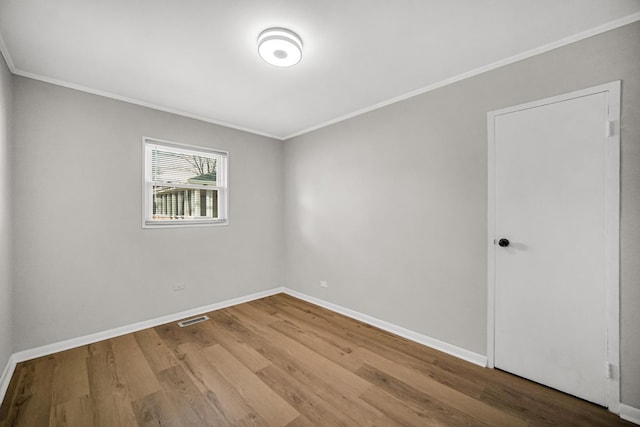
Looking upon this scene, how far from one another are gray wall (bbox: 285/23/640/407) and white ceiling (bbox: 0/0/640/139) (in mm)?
210

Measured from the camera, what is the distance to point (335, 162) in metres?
3.56

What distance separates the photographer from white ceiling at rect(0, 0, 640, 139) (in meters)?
1.61

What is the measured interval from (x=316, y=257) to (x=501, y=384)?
7.94 feet

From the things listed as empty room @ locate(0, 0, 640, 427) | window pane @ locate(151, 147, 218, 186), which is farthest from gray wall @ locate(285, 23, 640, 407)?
window pane @ locate(151, 147, 218, 186)

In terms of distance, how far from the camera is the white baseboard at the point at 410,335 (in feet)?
7.60

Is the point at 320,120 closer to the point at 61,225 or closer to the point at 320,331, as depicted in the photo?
the point at 320,331

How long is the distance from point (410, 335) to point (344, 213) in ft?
5.22

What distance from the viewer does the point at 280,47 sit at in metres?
1.88

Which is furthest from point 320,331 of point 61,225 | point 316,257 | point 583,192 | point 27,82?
point 27,82

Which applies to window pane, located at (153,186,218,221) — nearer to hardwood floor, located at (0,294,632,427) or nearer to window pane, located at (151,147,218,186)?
window pane, located at (151,147,218,186)

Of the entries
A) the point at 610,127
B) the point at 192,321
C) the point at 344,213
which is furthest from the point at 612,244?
the point at 192,321

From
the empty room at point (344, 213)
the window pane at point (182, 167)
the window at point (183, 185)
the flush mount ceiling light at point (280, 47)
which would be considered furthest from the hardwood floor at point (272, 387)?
the flush mount ceiling light at point (280, 47)

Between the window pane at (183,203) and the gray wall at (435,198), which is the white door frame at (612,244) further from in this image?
the window pane at (183,203)

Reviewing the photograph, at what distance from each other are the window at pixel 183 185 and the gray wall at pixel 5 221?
39.9 inches
